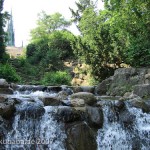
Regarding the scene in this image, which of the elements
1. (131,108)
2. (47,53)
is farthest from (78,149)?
(47,53)

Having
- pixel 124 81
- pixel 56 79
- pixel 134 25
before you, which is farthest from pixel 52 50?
pixel 124 81

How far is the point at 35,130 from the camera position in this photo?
308 inches

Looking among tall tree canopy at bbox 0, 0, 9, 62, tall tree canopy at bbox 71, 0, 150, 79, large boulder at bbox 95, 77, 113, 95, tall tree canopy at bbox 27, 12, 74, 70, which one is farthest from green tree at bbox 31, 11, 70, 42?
large boulder at bbox 95, 77, 113, 95

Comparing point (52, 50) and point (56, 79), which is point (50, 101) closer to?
point (56, 79)

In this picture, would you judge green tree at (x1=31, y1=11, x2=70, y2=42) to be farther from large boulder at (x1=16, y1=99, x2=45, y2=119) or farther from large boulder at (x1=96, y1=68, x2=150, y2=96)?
large boulder at (x1=16, y1=99, x2=45, y2=119)

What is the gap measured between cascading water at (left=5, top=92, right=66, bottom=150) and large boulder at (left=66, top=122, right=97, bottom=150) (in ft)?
0.64

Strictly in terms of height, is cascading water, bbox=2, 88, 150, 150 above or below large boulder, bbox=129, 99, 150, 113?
below

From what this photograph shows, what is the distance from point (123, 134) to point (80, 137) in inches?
58.6

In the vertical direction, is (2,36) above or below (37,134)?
above

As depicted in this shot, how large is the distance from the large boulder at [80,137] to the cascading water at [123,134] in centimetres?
35

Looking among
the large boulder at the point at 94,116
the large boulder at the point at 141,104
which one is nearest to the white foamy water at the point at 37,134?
the large boulder at the point at 94,116

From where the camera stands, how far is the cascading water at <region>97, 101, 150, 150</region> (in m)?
8.20

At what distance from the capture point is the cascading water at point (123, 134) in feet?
26.9

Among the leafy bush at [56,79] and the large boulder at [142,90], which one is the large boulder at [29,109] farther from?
the leafy bush at [56,79]
